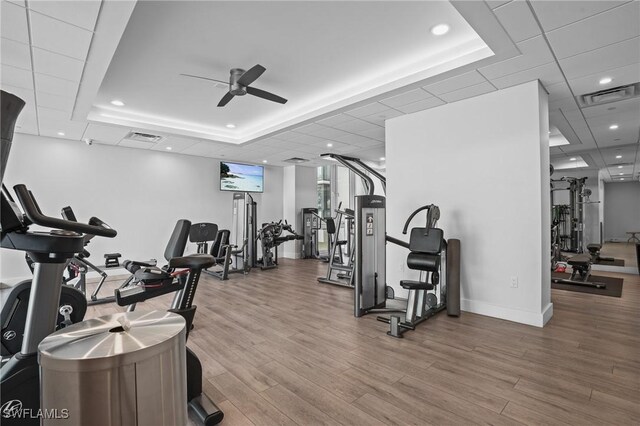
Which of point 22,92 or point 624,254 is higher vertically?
point 22,92

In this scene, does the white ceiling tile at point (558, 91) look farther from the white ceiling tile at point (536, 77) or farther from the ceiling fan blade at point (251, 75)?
the ceiling fan blade at point (251, 75)

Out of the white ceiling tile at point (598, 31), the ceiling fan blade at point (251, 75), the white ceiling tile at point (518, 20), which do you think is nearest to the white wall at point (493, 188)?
the white ceiling tile at point (598, 31)

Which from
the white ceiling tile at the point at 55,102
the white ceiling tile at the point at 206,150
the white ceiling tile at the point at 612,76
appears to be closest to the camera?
the white ceiling tile at the point at 612,76

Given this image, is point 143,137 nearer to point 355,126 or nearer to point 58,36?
point 58,36

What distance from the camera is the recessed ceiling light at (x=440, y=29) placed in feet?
9.34

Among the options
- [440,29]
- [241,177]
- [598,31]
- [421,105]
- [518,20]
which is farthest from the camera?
[241,177]

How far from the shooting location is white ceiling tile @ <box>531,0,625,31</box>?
87.7 inches

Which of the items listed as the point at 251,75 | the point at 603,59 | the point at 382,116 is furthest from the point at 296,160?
the point at 603,59

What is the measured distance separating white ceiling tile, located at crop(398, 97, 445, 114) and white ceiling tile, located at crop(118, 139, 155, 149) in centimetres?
505

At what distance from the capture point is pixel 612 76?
3307 millimetres

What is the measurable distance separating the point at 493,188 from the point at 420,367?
2.40m

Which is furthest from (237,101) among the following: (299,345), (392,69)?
(299,345)

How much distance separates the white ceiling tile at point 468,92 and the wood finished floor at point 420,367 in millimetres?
2749

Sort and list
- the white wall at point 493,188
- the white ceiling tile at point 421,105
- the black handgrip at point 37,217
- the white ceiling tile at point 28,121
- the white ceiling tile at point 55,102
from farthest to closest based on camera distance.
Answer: the white ceiling tile at point 28,121 < the white ceiling tile at point 421,105 < the white ceiling tile at point 55,102 < the white wall at point 493,188 < the black handgrip at point 37,217
